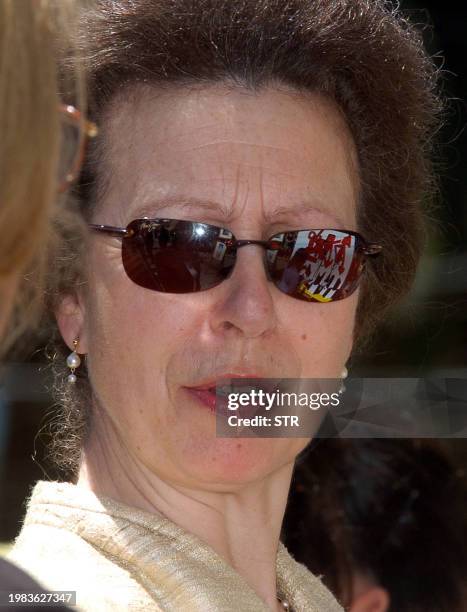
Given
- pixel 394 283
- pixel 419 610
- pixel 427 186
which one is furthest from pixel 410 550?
pixel 427 186

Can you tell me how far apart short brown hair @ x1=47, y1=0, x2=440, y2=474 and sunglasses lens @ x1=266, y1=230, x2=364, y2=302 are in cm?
19

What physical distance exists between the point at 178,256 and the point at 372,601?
4.58 feet

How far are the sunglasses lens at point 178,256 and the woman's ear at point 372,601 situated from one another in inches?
48.8

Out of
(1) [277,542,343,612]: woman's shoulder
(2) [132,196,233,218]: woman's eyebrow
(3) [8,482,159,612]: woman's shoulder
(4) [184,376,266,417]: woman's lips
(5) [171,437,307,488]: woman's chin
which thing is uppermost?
(2) [132,196,233,218]: woman's eyebrow

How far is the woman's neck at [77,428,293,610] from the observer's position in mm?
1800

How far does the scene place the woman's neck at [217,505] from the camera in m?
1.80

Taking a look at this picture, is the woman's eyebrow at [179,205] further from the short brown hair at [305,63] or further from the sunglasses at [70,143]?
the sunglasses at [70,143]

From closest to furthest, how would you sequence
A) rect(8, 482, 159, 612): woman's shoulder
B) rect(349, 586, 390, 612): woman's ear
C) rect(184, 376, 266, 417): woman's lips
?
1. rect(8, 482, 159, 612): woman's shoulder
2. rect(184, 376, 266, 417): woman's lips
3. rect(349, 586, 390, 612): woman's ear

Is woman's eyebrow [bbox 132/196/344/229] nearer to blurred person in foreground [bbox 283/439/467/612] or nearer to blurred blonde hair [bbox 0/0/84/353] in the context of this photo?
blurred blonde hair [bbox 0/0/84/353]

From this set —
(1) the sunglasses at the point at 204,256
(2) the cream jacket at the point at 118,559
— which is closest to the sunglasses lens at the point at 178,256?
(1) the sunglasses at the point at 204,256

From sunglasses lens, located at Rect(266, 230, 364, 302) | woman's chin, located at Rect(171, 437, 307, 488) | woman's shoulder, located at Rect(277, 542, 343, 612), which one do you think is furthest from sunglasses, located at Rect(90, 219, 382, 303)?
woman's shoulder, located at Rect(277, 542, 343, 612)

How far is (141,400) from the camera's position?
177 centimetres

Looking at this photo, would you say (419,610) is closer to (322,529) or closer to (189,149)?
(322,529)

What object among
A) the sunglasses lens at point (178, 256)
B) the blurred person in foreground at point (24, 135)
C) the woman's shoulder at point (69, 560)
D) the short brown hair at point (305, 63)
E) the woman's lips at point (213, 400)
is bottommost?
the woman's shoulder at point (69, 560)
